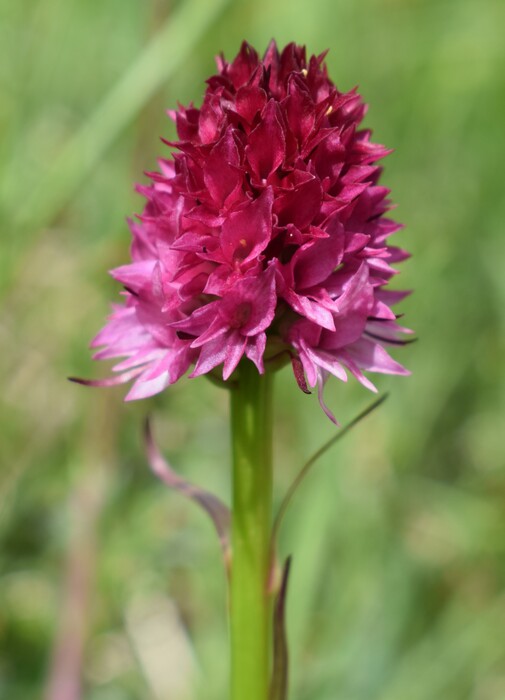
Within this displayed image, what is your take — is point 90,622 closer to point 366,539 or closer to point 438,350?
point 366,539

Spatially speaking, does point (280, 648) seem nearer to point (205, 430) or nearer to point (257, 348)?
point (257, 348)

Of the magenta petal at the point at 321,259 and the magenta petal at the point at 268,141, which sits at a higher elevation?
the magenta petal at the point at 268,141

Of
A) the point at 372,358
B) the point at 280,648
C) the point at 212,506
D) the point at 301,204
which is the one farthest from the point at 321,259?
the point at 280,648

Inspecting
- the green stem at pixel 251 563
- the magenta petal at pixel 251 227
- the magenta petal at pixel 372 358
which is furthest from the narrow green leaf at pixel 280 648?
the magenta petal at pixel 251 227

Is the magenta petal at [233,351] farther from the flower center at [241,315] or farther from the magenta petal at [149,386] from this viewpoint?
the magenta petal at [149,386]

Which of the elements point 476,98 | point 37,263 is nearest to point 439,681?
point 37,263

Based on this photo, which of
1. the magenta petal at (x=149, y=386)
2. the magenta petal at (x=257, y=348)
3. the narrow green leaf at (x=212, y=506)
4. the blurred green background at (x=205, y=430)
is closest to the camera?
the magenta petal at (x=257, y=348)
